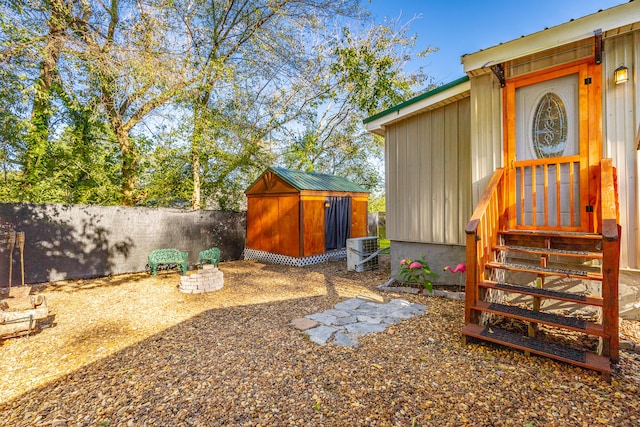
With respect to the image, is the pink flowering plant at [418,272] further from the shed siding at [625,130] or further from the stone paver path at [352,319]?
the shed siding at [625,130]

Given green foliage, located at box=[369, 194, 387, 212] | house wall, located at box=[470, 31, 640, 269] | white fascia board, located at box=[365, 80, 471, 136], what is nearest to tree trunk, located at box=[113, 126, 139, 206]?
white fascia board, located at box=[365, 80, 471, 136]

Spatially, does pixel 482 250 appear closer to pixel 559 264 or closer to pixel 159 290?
pixel 559 264

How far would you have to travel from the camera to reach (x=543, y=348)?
8.46ft

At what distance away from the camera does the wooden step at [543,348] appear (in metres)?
2.28

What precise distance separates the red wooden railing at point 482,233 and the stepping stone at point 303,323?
1.63m

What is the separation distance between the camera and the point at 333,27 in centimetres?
1120

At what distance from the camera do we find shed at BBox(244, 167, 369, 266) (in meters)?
8.00

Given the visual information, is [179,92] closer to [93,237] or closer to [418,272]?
[93,237]

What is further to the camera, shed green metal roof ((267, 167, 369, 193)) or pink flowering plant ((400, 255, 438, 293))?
shed green metal roof ((267, 167, 369, 193))

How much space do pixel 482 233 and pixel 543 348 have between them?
1104mm

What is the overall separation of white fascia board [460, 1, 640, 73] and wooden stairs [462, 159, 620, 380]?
130 centimetres

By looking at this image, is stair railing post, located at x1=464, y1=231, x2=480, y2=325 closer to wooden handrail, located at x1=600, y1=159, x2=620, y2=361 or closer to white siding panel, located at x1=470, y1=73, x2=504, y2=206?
wooden handrail, located at x1=600, y1=159, x2=620, y2=361

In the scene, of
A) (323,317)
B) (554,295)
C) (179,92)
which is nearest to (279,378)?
(323,317)

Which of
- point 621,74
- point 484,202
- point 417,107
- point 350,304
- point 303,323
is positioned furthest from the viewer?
point 417,107
